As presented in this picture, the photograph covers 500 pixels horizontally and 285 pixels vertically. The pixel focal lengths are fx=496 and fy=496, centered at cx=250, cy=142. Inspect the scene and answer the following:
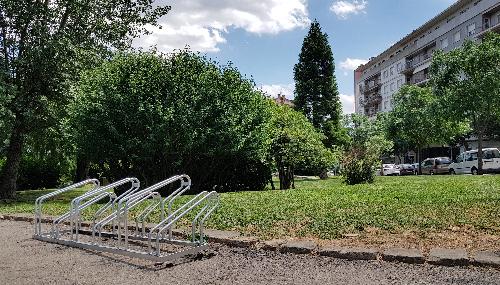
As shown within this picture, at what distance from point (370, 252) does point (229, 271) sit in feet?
5.24

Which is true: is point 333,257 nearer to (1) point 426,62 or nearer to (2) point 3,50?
(2) point 3,50

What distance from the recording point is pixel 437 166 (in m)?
41.3

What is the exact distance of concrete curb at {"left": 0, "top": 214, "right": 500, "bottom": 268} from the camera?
16.9 ft

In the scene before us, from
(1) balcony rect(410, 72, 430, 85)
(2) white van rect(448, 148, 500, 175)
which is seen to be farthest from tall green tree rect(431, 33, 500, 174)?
(1) balcony rect(410, 72, 430, 85)

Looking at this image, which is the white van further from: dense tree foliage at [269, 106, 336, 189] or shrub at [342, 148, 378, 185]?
shrub at [342, 148, 378, 185]

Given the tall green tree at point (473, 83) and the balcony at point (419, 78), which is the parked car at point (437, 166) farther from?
the balcony at point (419, 78)

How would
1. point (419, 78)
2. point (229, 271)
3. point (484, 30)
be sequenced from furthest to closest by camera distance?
point (419, 78), point (484, 30), point (229, 271)

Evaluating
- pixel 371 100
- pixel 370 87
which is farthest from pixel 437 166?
pixel 370 87

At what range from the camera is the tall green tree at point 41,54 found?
17016 mm

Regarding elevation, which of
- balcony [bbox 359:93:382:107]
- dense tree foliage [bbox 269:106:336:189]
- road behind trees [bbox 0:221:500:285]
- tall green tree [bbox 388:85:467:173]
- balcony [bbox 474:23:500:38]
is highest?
balcony [bbox 474:23:500:38]

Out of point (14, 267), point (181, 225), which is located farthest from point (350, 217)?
point (14, 267)

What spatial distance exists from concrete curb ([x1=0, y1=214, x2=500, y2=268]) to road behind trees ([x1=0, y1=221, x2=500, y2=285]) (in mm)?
96

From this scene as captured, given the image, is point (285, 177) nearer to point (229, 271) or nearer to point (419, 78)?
point (229, 271)

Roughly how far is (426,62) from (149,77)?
197 ft
